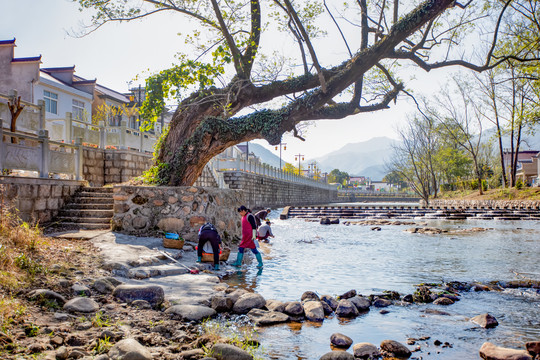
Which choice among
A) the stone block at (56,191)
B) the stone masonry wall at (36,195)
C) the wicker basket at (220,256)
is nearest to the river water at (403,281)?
the wicker basket at (220,256)

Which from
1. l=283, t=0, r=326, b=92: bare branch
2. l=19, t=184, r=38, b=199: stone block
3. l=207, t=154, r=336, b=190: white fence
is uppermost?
l=283, t=0, r=326, b=92: bare branch

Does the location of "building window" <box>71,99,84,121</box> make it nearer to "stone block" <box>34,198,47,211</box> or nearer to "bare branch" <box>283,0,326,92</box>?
"stone block" <box>34,198,47,211</box>

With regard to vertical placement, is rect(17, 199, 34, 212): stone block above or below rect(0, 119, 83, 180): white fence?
below

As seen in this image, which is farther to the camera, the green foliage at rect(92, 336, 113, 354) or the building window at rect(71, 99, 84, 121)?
the building window at rect(71, 99, 84, 121)

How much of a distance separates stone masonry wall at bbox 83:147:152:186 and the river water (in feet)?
A: 21.6

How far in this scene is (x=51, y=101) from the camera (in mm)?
29359

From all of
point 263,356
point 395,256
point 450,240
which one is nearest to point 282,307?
point 263,356

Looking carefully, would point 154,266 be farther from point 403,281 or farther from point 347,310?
point 403,281

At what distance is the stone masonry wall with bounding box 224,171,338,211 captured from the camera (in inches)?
1168

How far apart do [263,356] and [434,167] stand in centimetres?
4455

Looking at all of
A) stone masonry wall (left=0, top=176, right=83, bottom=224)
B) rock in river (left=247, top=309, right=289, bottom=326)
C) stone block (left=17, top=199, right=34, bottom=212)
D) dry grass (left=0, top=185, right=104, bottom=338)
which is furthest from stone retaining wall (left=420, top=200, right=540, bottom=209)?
dry grass (left=0, top=185, right=104, bottom=338)

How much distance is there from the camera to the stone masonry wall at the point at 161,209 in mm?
10266

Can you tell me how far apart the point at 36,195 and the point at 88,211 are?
1371 mm

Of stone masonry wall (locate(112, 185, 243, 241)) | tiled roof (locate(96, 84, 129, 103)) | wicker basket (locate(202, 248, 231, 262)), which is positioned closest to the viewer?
wicker basket (locate(202, 248, 231, 262))
